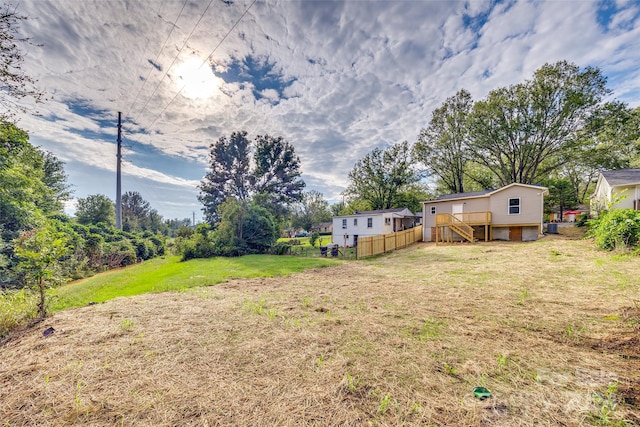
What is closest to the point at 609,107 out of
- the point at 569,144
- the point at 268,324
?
the point at 569,144

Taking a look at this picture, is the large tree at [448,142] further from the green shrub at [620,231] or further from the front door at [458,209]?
the green shrub at [620,231]

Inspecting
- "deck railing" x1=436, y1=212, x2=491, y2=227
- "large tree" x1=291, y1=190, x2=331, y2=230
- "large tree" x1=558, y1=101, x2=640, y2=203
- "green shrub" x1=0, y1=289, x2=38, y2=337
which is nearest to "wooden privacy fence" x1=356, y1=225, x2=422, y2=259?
"deck railing" x1=436, y1=212, x2=491, y2=227

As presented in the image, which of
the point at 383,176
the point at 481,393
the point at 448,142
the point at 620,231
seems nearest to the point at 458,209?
the point at 448,142

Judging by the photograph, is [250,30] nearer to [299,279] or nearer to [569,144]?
[299,279]

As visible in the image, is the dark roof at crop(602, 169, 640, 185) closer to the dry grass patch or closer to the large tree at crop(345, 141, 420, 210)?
the dry grass patch

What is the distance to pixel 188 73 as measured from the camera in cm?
1100

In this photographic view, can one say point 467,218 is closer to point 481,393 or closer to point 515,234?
point 515,234

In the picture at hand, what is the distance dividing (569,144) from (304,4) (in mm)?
25793

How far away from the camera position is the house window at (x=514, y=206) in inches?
675

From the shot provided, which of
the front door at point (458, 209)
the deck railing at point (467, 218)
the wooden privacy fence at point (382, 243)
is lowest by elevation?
the wooden privacy fence at point (382, 243)

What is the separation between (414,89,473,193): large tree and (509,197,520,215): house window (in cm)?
946

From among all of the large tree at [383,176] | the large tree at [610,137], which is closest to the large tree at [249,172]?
the large tree at [383,176]

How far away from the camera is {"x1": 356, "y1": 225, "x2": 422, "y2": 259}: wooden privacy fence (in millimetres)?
14586

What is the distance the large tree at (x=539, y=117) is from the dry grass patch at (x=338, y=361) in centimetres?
2143
